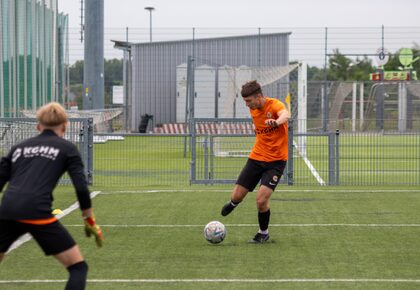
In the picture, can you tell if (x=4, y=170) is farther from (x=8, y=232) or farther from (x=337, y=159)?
(x=337, y=159)

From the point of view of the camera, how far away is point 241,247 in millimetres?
10031

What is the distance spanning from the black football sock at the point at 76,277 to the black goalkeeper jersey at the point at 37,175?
0.42 metres

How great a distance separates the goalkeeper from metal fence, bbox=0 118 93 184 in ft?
35.8

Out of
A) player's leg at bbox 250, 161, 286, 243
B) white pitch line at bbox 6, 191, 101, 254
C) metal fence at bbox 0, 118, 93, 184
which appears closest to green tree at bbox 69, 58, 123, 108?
metal fence at bbox 0, 118, 93, 184

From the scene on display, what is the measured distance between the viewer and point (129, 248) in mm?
9945

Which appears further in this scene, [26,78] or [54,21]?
[54,21]

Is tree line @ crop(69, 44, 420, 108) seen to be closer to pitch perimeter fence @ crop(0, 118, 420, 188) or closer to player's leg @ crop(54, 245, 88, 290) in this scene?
pitch perimeter fence @ crop(0, 118, 420, 188)

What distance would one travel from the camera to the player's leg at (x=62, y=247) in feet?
19.7

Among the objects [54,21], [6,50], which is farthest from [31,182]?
[54,21]

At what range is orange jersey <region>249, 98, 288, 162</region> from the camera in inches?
403

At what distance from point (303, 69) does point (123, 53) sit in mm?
14463

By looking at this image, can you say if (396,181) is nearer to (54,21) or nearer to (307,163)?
(307,163)

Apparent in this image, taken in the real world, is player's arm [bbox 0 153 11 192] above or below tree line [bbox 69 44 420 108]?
below

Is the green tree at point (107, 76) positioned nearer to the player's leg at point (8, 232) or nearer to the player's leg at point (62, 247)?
the player's leg at point (8, 232)
